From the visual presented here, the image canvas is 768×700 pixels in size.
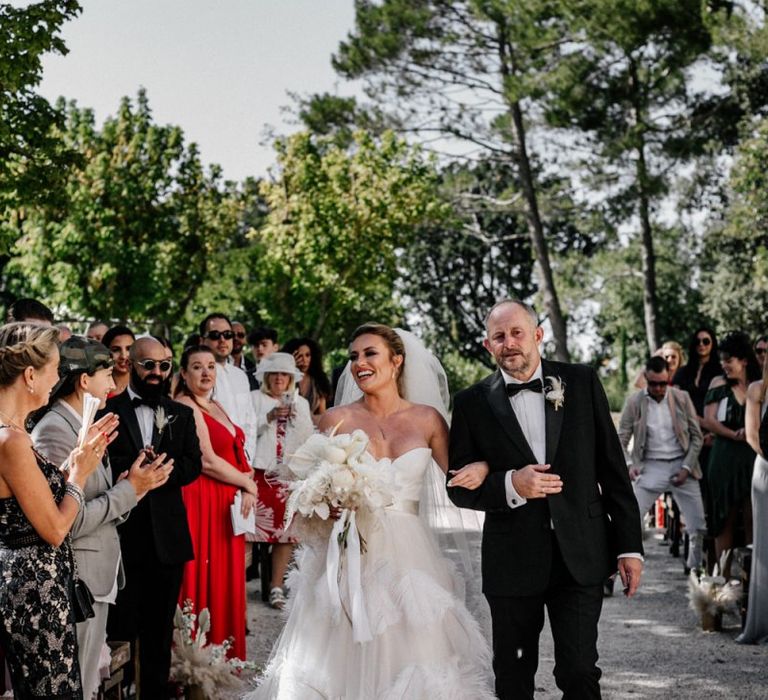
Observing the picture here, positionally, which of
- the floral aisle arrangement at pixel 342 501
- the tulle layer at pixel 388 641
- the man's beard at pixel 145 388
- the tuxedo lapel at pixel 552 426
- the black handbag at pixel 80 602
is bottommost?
the tulle layer at pixel 388 641

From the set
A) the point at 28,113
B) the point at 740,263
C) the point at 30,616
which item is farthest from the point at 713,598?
the point at 740,263

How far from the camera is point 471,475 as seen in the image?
4.84 metres

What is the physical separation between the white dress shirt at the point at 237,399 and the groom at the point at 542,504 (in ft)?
14.4

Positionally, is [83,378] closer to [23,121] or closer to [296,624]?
[296,624]

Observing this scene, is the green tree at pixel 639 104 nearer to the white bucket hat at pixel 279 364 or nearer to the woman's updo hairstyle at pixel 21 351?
the white bucket hat at pixel 279 364

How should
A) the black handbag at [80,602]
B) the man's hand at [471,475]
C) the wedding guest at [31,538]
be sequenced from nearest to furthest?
the wedding guest at [31,538] → the black handbag at [80,602] → the man's hand at [471,475]

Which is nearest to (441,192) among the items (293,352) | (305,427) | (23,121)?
(293,352)

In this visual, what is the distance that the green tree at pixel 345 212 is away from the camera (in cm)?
2842

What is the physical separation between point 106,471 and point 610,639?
4951 mm

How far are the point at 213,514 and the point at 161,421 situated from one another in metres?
1.12

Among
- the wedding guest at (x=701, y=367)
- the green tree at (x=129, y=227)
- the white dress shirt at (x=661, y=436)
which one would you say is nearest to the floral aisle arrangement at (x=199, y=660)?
the white dress shirt at (x=661, y=436)

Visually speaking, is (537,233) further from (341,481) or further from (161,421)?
(341,481)

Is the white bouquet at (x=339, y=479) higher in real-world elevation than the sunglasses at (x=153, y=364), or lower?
lower

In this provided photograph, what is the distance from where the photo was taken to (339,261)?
29.2 meters
